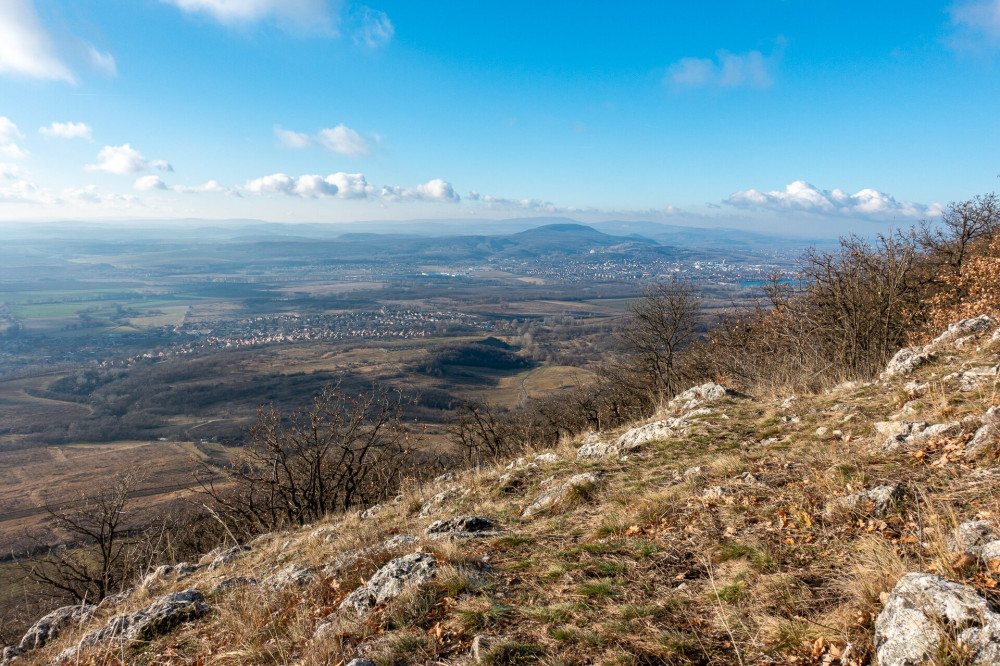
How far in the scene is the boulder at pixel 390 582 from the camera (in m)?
4.20

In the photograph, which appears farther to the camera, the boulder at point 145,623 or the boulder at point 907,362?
the boulder at point 907,362

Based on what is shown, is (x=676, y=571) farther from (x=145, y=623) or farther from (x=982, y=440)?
(x=145, y=623)

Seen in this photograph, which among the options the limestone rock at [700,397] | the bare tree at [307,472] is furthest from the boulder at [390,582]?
the bare tree at [307,472]

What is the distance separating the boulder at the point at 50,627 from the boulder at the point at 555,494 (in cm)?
574

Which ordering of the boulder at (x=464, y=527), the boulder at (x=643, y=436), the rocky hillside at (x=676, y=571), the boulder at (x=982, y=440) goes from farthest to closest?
the boulder at (x=643, y=436), the boulder at (x=464, y=527), the boulder at (x=982, y=440), the rocky hillside at (x=676, y=571)

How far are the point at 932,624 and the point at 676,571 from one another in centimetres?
182

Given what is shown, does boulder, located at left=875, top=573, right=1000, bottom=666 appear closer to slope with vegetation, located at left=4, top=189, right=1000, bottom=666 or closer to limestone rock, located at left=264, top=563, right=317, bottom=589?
slope with vegetation, located at left=4, top=189, right=1000, bottom=666

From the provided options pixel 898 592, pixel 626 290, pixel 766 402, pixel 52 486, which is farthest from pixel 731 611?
pixel 626 290

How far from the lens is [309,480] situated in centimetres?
1399

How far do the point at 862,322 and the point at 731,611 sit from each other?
46.5 ft

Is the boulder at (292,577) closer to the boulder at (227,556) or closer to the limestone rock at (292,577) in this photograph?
the limestone rock at (292,577)

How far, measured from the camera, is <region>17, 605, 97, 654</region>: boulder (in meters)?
6.08

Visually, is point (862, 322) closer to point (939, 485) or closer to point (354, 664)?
point (939, 485)

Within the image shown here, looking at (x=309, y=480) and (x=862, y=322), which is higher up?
(x=862, y=322)
